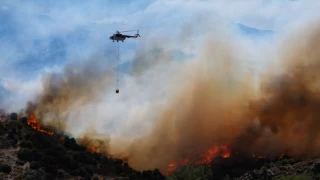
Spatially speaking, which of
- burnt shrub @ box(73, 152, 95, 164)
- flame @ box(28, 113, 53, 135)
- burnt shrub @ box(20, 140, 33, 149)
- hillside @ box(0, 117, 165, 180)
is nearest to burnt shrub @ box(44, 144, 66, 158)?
hillside @ box(0, 117, 165, 180)

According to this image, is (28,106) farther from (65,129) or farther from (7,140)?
(7,140)

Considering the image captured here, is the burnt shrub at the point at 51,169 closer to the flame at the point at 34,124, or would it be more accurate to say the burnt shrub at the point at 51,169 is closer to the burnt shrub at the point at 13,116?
the flame at the point at 34,124

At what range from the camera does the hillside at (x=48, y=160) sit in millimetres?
79438

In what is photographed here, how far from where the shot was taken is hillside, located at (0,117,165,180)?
79.4 meters

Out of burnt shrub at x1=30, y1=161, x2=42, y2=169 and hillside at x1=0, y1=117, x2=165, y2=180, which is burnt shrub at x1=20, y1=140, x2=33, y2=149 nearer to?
hillside at x1=0, y1=117, x2=165, y2=180

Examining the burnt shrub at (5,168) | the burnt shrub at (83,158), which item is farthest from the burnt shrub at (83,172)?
the burnt shrub at (5,168)

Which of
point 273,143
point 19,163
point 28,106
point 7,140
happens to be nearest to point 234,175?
point 273,143

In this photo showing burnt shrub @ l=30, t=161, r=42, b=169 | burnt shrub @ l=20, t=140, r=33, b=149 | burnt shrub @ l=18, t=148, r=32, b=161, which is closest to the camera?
burnt shrub @ l=30, t=161, r=42, b=169

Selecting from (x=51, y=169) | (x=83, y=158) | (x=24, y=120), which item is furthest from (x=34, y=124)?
(x=51, y=169)

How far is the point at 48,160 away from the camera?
3300 inches

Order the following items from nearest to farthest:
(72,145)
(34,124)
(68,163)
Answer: (68,163) < (72,145) < (34,124)

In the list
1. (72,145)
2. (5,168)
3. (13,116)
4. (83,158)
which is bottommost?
(5,168)

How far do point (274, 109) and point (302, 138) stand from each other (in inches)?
410

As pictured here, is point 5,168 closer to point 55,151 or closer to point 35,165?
point 35,165
